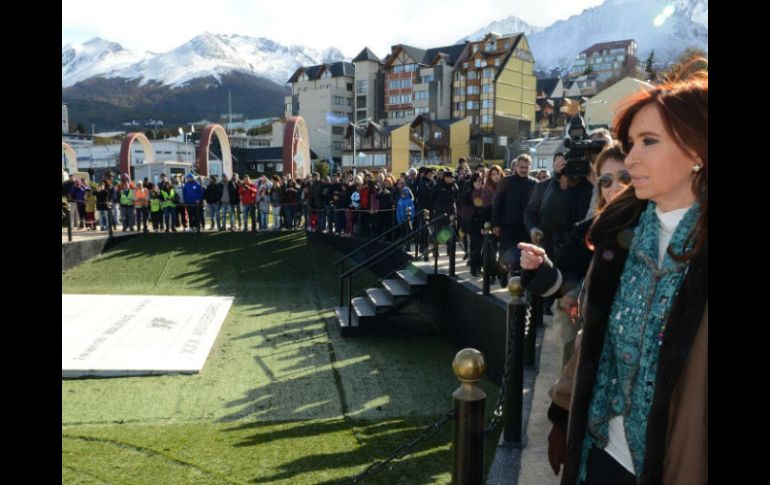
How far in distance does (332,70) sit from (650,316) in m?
87.7

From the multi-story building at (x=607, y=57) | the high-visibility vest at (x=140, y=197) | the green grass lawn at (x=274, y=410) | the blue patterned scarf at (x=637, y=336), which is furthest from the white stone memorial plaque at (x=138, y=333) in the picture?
the multi-story building at (x=607, y=57)

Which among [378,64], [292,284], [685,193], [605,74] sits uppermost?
[605,74]

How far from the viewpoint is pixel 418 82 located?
251 ft

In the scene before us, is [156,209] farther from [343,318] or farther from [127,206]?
[343,318]

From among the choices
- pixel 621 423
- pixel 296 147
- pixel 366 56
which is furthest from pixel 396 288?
pixel 366 56

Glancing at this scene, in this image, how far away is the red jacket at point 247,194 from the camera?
57.5ft

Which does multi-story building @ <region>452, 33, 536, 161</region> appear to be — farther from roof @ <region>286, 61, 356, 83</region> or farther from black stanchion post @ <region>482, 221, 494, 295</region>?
black stanchion post @ <region>482, 221, 494, 295</region>

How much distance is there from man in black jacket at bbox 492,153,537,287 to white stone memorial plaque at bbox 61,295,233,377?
445 cm

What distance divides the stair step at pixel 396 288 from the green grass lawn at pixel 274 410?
2.34 feet

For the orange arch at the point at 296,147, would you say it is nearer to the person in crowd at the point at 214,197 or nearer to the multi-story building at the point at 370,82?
the person in crowd at the point at 214,197
